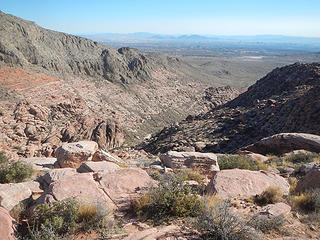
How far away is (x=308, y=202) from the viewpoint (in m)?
5.57

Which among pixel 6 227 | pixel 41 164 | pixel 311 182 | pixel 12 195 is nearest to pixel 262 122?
pixel 311 182

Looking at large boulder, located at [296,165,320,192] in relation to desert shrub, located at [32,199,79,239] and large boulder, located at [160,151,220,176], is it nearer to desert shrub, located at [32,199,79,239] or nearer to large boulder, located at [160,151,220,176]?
large boulder, located at [160,151,220,176]

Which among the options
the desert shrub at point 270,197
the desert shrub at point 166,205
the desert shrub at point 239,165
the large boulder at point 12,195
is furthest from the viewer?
the desert shrub at point 239,165

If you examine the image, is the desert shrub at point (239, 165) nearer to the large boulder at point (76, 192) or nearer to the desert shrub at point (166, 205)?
the desert shrub at point (166, 205)

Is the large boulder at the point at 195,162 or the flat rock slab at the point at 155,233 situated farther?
the large boulder at the point at 195,162

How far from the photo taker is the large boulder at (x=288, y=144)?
1337 cm

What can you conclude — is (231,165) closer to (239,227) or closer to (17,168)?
(239,227)

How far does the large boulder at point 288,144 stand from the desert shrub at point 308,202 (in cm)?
892

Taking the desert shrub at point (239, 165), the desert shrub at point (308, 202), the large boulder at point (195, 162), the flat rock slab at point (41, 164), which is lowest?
the flat rock slab at point (41, 164)

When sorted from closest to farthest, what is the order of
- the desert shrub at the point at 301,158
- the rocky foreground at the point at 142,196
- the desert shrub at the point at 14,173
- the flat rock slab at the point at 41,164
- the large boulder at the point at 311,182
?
1. the rocky foreground at the point at 142,196
2. the large boulder at the point at 311,182
3. the desert shrub at the point at 14,173
4. the flat rock slab at the point at 41,164
5. the desert shrub at the point at 301,158

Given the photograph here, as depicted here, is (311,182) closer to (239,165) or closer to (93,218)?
(239,165)

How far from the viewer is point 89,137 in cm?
2588

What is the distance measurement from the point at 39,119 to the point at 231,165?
22.2 m

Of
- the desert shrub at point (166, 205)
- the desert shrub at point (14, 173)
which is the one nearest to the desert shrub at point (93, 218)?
the desert shrub at point (166, 205)
